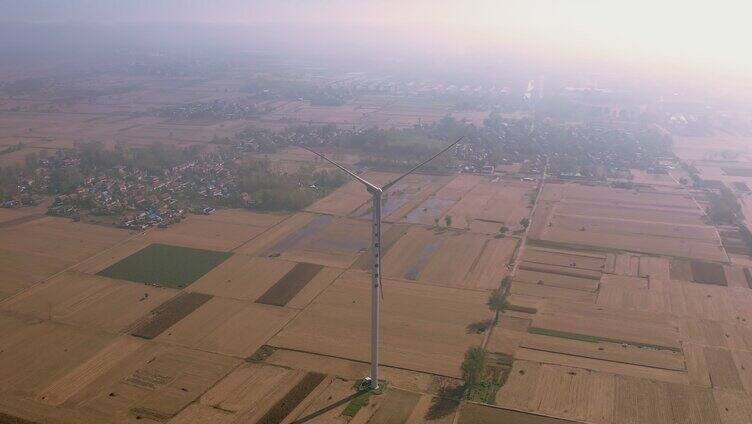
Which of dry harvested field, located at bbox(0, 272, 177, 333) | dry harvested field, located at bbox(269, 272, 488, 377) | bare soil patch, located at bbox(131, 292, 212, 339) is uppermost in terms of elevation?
dry harvested field, located at bbox(0, 272, 177, 333)

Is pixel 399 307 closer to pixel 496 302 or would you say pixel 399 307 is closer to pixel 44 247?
pixel 496 302

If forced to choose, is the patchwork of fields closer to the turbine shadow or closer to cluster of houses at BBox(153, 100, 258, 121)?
the turbine shadow

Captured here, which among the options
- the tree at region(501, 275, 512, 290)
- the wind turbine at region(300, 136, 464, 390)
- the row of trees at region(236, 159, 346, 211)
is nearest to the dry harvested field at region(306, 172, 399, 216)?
the row of trees at region(236, 159, 346, 211)

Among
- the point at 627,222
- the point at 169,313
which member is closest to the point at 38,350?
the point at 169,313

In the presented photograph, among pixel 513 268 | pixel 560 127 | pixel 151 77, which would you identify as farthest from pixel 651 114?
pixel 151 77

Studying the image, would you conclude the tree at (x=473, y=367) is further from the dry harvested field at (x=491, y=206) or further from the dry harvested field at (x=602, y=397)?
the dry harvested field at (x=491, y=206)

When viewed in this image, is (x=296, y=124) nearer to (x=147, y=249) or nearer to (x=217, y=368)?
(x=147, y=249)
